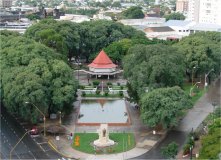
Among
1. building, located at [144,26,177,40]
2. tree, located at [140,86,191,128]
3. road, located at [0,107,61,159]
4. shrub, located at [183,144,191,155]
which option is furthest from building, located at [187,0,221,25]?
shrub, located at [183,144,191,155]

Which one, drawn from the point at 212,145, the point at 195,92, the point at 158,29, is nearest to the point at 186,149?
the point at 212,145

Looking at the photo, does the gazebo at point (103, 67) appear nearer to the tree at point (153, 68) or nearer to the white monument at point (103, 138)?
the tree at point (153, 68)

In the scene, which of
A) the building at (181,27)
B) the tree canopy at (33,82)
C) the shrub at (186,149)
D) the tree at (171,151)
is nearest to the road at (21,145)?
the tree canopy at (33,82)

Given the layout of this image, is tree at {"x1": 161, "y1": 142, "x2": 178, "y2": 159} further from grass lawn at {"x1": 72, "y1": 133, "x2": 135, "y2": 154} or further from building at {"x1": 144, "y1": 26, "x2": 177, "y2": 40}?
building at {"x1": 144, "y1": 26, "x2": 177, "y2": 40}

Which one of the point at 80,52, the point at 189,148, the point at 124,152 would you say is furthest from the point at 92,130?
→ the point at 80,52

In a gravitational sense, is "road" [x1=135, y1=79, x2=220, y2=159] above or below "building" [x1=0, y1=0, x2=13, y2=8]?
below

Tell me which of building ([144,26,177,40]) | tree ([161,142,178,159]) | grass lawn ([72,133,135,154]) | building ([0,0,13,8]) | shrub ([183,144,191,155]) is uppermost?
building ([0,0,13,8])

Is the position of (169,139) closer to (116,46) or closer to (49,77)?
(49,77)
